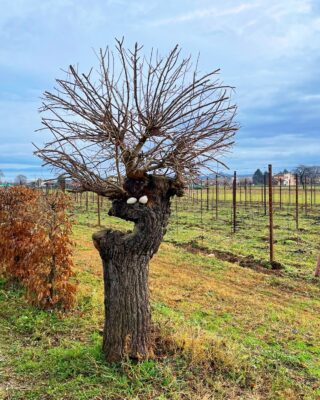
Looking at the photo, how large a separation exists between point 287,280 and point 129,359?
19.6 feet

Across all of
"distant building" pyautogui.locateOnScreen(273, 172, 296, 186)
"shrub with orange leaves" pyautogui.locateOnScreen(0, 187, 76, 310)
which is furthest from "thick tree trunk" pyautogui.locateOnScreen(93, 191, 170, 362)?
"distant building" pyautogui.locateOnScreen(273, 172, 296, 186)

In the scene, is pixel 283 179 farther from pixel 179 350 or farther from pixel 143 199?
pixel 143 199

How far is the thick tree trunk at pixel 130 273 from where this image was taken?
3580mm

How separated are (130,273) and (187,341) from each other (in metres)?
0.95

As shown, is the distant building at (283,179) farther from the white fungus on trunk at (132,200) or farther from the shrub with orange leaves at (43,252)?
the white fungus on trunk at (132,200)

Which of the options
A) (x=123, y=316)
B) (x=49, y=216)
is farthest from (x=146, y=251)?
(x=49, y=216)

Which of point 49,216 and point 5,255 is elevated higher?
point 49,216

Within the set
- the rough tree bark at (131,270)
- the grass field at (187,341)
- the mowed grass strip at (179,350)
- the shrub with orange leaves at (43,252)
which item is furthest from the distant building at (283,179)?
the rough tree bark at (131,270)

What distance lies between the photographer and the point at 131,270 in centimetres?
361

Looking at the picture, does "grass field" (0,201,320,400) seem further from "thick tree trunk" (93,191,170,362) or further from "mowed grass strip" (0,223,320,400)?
"thick tree trunk" (93,191,170,362)

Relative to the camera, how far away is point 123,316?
3625mm

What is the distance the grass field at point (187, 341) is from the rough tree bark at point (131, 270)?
19 cm

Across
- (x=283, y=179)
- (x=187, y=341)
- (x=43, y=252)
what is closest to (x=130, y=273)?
(x=187, y=341)

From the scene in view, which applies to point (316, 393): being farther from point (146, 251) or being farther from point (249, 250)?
point (249, 250)
